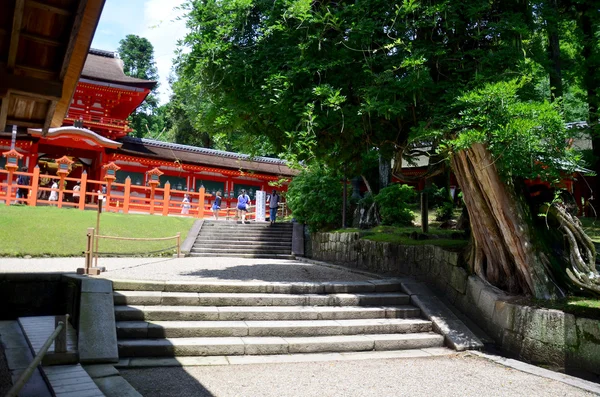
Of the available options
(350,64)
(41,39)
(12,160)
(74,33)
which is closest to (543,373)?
(350,64)

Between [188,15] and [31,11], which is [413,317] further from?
[188,15]

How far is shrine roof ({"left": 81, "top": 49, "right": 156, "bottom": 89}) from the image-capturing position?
21983 mm

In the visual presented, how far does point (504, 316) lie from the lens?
588 centimetres

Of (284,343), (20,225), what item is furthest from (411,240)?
(20,225)

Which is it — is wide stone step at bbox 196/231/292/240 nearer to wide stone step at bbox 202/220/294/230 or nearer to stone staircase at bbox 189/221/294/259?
stone staircase at bbox 189/221/294/259

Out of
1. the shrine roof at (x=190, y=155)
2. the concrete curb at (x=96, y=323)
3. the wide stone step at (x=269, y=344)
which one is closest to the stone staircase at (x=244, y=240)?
the shrine roof at (x=190, y=155)

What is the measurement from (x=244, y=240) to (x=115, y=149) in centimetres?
1064

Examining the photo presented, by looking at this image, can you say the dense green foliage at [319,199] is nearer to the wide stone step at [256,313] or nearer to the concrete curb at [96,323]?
the wide stone step at [256,313]

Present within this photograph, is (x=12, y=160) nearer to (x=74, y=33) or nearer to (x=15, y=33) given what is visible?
(x=15, y=33)

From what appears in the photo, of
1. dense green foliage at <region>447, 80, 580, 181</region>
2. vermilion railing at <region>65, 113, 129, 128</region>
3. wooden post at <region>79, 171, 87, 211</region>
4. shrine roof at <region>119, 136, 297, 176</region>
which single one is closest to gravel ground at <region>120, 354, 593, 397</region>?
dense green foliage at <region>447, 80, 580, 181</region>

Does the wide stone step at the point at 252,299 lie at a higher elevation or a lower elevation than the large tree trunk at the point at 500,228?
lower

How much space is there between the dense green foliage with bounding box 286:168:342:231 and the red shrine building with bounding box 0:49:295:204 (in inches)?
201

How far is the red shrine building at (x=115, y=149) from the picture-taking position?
21.0 metres

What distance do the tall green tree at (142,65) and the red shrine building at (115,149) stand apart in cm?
1450
